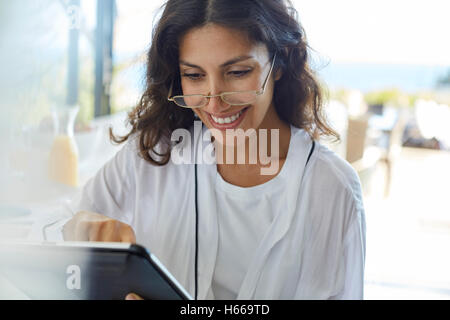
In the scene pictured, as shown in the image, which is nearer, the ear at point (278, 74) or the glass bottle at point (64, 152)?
the ear at point (278, 74)

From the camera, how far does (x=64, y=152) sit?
36.9 inches

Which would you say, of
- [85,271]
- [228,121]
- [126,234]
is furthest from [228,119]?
→ [85,271]

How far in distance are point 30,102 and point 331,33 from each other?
0.55 m

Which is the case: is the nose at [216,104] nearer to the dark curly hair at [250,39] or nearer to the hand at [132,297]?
the dark curly hair at [250,39]

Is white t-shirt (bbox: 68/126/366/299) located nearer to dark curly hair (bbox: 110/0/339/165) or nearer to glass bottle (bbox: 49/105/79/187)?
dark curly hair (bbox: 110/0/339/165)

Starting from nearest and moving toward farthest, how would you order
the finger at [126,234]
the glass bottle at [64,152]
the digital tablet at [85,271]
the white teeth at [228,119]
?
the digital tablet at [85,271] → the finger at [126,234] → the white teeth at [228,119] → the glass bottle at [64,152]

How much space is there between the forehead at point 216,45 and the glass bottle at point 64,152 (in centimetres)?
41

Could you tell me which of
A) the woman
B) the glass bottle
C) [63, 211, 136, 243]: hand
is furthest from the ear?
the glass bottle

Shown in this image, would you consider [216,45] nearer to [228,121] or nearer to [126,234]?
[228,121]

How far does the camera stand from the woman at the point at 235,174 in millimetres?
631

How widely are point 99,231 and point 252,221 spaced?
9.9 inches

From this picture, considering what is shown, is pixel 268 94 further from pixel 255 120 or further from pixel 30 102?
pixel 30 102

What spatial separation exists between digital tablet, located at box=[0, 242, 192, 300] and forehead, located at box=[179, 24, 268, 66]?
307 millimetres

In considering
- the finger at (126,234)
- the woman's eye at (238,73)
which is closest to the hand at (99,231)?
the finger at (126,234)
